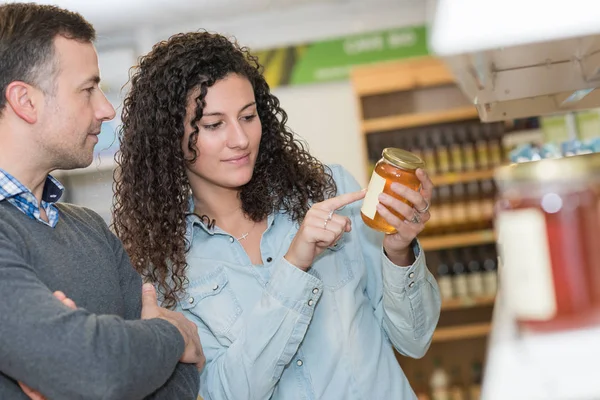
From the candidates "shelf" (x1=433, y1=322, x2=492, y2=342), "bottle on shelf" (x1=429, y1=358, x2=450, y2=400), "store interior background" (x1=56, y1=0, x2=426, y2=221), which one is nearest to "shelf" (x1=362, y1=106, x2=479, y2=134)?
"store interior background" (x1=56, y1=0, x2=426, y2=221)

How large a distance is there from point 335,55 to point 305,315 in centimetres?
468

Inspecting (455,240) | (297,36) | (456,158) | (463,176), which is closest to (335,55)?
(297,36)

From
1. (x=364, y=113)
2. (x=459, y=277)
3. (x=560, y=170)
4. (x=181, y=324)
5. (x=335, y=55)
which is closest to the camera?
(x=560, y=170)

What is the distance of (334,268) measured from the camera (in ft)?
6.33

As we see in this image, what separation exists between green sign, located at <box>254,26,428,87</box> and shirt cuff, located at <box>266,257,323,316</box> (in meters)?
4.54

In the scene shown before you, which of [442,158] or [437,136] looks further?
[437,136]

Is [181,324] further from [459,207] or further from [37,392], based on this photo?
[459,207]

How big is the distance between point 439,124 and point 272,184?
3.37 meters

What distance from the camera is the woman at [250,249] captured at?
179 centimetres

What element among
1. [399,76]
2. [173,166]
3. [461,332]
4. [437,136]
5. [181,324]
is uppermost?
[399,76]

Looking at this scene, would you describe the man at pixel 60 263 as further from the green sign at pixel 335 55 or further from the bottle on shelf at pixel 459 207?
the green sign at pixel 335 55

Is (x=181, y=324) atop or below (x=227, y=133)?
below

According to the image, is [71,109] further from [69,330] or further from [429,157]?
[429,157]

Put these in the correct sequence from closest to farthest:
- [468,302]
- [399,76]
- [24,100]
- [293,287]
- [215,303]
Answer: [24,100] < [293,287] < [215,303] < [468,302] < [399,76]
